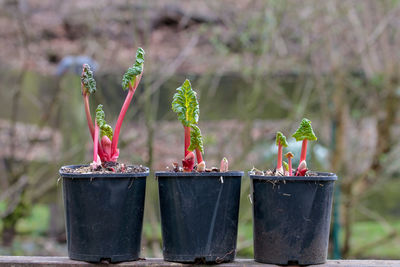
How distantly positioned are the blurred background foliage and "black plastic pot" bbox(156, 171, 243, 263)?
6.16 ft

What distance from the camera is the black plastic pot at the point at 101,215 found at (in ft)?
5.30

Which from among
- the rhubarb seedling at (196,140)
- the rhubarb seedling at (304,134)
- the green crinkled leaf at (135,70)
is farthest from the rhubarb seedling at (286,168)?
the green crinkled leaf at (135,70)

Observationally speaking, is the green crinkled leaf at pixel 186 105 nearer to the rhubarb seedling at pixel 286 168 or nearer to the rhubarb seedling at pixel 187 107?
the rhubarb seedling at pixel 187 107

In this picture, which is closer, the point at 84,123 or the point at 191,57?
the point at 84,123

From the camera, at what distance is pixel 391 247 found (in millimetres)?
4562

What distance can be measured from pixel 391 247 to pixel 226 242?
11.1 ft

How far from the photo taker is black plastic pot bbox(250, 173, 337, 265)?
5.28ft

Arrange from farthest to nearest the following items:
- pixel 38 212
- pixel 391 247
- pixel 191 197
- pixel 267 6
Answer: pixel 38 212 < pixel 391 247 < pixel 267 6 < pixel 191 197

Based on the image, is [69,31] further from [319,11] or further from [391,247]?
[391,247]

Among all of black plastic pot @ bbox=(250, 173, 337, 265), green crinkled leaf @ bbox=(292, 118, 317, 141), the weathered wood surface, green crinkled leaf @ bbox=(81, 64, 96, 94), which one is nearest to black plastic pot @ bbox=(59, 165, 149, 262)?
the weathered wood surface

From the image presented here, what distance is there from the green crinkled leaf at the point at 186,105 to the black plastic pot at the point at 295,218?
29cm

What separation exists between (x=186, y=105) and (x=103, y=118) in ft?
0.96

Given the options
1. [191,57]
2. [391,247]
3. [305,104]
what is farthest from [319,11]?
[391,247]

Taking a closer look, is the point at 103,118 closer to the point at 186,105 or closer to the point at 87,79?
the point at 87,79
